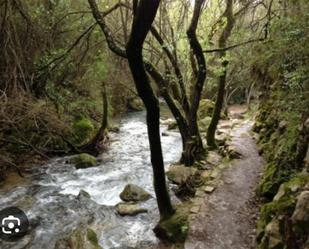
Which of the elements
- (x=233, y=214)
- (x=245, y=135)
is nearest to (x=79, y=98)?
(x=245, y=135)

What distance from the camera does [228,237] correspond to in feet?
18.2

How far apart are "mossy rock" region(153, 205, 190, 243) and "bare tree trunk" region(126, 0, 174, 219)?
0.13 m

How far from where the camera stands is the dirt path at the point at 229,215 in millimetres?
5484

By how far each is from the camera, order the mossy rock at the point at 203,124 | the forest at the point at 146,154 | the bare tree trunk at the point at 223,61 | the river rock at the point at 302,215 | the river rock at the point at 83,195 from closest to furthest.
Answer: the river rock at the point at 302,215 < the forest at the point at 146,154 < the river rock at the point at 83,195 < the bare tree trunk at the point at 223,61 < the mossy rock at the point at 203,124

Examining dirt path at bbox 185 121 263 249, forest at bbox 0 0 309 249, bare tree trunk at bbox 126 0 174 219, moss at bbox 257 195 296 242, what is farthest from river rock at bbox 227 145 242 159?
moss at bbox 257 195 296 242

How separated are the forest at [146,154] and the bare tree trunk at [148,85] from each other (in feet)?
0.06

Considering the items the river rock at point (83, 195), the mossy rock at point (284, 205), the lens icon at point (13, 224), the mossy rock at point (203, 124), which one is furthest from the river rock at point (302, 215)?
the mossy rock at point (203, 124)

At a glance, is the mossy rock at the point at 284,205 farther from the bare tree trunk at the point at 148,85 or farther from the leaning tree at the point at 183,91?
the leaning tree at the point at 183,91

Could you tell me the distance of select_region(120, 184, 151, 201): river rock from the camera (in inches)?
309

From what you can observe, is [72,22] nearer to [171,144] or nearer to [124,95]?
[171,144]

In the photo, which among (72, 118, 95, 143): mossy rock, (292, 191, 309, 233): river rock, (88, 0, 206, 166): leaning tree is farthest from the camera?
(72, 118, 95, 143): mossy rock

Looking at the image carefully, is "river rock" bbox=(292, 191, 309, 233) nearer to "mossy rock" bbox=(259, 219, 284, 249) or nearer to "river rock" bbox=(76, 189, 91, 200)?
"mossy rock" bbox=(259, 219, 284, 249)

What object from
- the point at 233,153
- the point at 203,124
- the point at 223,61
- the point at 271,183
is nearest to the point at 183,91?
the point at 223,61

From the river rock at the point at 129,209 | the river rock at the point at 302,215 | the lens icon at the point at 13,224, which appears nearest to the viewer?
the river rock at the point at 302,215
